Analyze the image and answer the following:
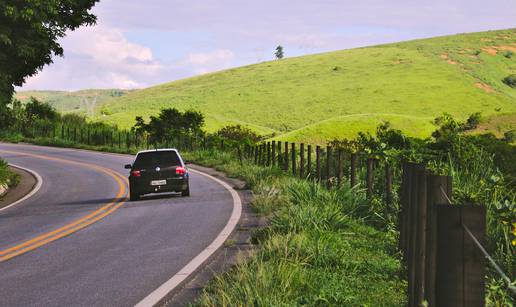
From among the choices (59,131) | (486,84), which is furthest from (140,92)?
(59,131)

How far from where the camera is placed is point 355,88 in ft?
365

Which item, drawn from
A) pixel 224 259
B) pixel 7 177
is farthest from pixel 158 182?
pixel 224 259

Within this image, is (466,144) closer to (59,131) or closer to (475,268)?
(475,268)

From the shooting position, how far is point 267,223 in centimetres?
1334

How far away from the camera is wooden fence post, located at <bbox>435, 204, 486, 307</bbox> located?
141 inches

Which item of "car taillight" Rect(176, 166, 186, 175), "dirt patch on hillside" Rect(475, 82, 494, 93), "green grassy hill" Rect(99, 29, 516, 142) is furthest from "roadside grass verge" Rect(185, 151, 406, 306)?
"dirt patch on hillside" Rect(475, 82, 494, 93)

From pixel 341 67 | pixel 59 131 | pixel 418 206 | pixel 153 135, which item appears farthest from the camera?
pixel 341 67

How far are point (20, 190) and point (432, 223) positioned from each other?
2318 cm

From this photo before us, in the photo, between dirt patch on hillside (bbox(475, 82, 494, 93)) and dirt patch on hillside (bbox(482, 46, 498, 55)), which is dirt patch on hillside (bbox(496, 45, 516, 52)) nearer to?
dirt patch on hillside (bbox(482, 46, 498, 55))

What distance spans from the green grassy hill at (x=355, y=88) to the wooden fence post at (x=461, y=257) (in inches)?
2345

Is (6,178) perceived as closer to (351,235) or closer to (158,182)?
(158,182)

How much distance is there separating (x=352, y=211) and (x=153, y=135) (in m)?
37.4

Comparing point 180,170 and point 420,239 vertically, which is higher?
point 420,239

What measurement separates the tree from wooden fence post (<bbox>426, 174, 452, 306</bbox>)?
16350mm
